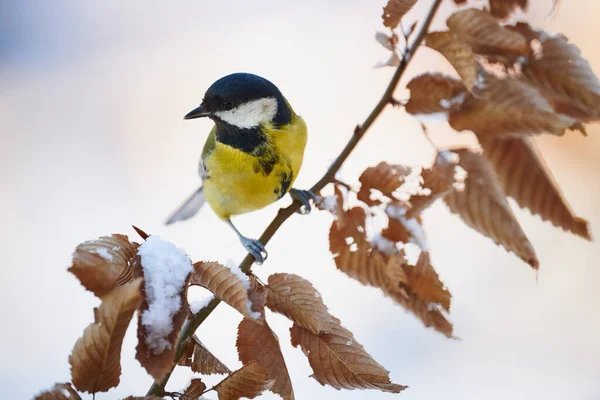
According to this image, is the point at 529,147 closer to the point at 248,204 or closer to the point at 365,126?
the point at 365,126

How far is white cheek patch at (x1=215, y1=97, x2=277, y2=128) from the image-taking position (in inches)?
72.1

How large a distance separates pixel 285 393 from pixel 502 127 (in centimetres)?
36

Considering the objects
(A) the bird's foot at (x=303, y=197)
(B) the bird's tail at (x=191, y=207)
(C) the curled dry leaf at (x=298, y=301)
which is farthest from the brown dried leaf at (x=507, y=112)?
(B) the bird's tail at (x=191, y=207)

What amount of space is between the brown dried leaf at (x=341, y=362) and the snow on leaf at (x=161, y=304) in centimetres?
19

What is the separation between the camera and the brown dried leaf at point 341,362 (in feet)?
2.28

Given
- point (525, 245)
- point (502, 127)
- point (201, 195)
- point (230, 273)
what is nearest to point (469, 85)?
point (502, 127)

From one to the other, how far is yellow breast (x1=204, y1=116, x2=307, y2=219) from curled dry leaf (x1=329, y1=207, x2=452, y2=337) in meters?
1.02

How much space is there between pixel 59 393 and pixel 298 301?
0.28m

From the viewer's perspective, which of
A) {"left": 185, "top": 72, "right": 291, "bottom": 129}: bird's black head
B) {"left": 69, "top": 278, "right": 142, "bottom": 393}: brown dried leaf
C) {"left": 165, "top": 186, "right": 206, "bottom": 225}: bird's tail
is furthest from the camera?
{"left": 165, "top": 186, "right": 206, "bottom": 225}: bird's tail

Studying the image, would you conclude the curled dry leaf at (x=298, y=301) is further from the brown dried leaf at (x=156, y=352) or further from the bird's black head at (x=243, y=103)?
the bird's black head at (x=243, y=103)

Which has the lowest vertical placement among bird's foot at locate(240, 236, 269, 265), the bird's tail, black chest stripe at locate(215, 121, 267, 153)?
bird's foot at locate(240, 236, 269, 265)

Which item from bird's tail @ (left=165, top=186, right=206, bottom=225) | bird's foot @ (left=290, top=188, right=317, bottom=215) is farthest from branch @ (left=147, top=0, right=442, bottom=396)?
bird's tail @ (left=165, top=186, right=206, bottom=225)

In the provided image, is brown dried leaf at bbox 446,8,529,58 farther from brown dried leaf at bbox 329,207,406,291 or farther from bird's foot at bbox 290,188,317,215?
bird's foot at bbox 290,188,317,215

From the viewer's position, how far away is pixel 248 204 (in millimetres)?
2059
